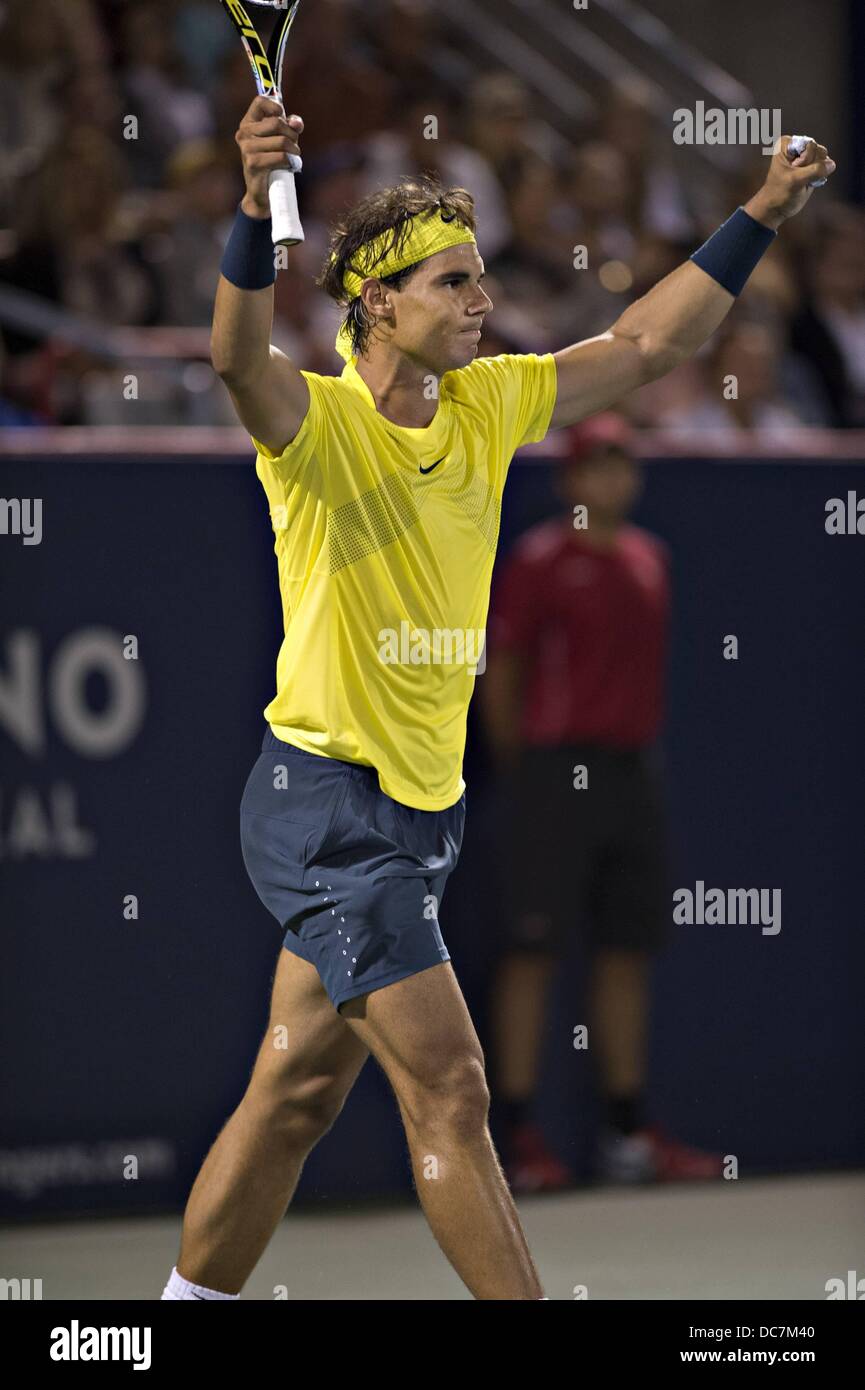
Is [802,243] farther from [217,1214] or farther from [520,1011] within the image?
[217,1214]


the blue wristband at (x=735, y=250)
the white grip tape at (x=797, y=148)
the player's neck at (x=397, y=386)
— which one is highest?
the white grip tape at (x=797, y=148)

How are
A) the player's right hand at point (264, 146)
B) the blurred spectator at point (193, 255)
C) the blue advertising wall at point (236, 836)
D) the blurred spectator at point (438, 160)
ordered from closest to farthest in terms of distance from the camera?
the player's right hand at point (264, 146) → the blue advertising wall at point (236, 836) → the blurred spectator at point (193, 255) → the blurred spectator at point (438, 160)

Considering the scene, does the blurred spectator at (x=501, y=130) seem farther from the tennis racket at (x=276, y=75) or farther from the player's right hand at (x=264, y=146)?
the player's right hand at (x=264, y=146)

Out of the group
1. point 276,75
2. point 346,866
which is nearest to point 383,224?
point 276,75

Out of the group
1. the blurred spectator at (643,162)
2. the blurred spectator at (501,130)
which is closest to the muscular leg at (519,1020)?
the blurred spectator at (643,162)

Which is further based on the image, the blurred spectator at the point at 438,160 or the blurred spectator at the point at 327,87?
the blurred spectator at the point at 327,87

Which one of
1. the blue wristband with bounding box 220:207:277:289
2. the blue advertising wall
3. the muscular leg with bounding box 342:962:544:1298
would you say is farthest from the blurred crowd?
the muscular leg with bounding box 342:962:544:1298

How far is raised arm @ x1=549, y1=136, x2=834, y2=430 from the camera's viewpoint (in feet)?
13.8

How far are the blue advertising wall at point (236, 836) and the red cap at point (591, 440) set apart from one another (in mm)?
93

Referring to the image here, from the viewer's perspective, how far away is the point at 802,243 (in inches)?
330

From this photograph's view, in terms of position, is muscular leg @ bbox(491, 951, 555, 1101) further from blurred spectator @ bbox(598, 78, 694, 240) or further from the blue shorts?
blurred spectator @ bbox(598, 78, 694, 240)

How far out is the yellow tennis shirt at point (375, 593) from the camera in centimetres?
377

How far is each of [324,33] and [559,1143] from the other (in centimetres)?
436

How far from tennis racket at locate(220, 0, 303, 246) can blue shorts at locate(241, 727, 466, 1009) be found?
3.27 ft
